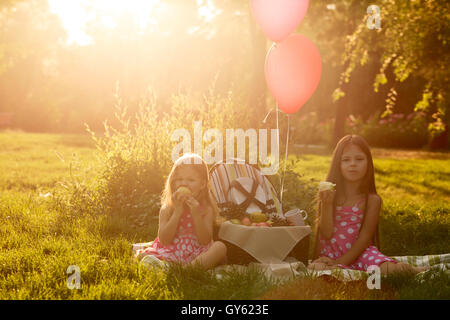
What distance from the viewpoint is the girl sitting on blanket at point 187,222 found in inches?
149

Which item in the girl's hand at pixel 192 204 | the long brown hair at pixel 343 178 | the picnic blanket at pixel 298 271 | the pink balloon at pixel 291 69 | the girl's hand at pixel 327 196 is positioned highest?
the pink balloon at pixel 291 69

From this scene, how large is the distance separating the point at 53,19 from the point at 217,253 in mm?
33655

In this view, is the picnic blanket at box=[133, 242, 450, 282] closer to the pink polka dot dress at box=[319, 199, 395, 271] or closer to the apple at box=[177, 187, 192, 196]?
the pink polka dot dress at box=[319, 199, 395, 271]

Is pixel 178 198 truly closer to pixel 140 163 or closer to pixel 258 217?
pixel 258 217

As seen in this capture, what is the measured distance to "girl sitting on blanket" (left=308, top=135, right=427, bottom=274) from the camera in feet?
12.5

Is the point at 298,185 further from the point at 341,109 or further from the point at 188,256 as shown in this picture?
the point at 341,109

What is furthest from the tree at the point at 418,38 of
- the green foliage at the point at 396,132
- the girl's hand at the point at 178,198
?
the green foliage at the point at 396,132

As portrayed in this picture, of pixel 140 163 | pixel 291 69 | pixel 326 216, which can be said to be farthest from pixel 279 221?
pixel 140 163

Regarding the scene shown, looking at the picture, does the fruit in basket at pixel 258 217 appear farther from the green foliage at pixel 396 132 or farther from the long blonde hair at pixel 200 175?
the green foliage at pixel 396 132

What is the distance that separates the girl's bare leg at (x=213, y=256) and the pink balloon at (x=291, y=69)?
2202mm

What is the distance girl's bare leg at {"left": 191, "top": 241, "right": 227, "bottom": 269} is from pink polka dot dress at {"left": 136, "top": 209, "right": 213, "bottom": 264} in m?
0.10

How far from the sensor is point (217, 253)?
12.6ft

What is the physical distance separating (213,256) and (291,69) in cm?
251

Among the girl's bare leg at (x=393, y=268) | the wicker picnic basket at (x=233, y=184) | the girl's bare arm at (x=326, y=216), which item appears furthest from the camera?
the wicker picnic basket at (x=233, y=184)
